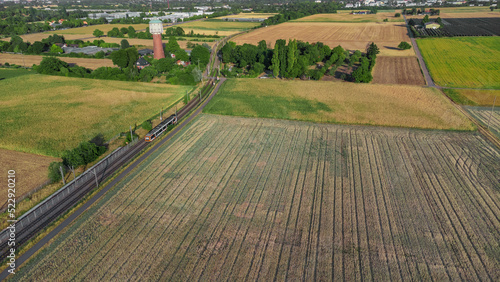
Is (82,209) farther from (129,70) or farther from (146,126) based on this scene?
(129,70)

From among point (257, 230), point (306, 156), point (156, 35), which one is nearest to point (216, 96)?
point (306, 156)

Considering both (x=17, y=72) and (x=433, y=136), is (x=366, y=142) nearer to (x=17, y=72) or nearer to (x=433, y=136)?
(x=433, y=136)

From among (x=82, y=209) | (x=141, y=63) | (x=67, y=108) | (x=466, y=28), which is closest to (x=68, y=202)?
(x=82, y=209)

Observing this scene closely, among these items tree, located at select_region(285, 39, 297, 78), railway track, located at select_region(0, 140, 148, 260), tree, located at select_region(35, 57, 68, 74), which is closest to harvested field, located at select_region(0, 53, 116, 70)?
tree, located at select_region(35, 57, 68, 74)

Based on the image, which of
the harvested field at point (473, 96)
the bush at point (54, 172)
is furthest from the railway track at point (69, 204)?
the harvested field at point (473, 96)

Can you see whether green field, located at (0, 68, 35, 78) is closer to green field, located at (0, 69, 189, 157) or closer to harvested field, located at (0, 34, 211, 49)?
green field, located at (0, 69, 189, 157)
